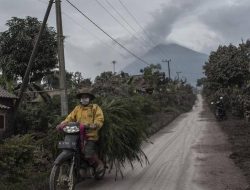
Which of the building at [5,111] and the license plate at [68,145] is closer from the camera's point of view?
the license plate at [68,145]

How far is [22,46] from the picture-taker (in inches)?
1201

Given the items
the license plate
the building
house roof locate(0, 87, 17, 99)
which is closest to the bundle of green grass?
the license plate

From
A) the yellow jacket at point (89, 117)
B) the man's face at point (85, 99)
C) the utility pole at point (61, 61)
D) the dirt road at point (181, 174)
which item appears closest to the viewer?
the yellow jacket at point (89, 117)

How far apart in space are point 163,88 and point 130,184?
1706 inches

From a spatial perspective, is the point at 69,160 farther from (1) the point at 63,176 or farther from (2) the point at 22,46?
(2) the point at 22,46

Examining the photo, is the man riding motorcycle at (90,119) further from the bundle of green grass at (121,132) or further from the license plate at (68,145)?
the license plate at (68,145)

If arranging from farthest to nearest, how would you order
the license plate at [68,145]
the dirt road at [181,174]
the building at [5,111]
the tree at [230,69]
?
1. the tree at [230,69]
2. the building at [5,111]
3. the dirt road at [181,174]
4. the license plate at [68,145]

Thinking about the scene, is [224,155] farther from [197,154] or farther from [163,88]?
[163,88]

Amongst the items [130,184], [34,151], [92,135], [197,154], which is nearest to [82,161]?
[92,135]

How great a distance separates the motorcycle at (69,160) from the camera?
8094mm

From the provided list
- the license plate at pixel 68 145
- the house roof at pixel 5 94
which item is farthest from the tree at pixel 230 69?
the license plate at pixel 68 145

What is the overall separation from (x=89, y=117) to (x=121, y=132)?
0.98 m

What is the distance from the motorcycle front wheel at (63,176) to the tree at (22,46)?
22378 millimetres

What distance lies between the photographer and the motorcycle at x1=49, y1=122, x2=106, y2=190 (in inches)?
319
